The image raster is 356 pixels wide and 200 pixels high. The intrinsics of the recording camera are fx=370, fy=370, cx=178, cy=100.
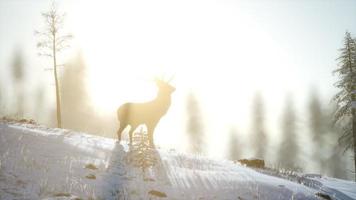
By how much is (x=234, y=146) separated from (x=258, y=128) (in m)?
10.3

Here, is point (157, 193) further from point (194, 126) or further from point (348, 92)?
point (194, 126)

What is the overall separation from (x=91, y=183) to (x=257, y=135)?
50.0 m

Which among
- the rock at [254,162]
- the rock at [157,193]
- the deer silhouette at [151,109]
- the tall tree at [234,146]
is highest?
the deer silhouette at [151,109]

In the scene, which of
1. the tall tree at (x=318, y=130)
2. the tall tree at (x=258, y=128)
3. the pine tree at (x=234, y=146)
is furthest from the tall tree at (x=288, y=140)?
the pine tree at (x=234, y=146)

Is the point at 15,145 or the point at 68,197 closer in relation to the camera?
the point at 68,197

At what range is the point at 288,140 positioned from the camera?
55938 millimetres

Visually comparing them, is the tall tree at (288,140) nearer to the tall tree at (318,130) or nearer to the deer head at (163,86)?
the tall tree at (318,130)

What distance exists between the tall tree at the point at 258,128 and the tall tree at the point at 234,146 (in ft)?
28.9

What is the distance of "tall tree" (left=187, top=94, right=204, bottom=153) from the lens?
2208 inches

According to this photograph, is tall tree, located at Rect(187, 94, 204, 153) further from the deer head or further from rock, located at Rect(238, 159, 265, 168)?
the deer head

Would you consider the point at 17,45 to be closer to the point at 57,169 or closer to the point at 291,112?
the point at 291,112

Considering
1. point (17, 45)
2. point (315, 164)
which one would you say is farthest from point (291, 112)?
point (17, 45)

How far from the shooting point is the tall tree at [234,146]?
2537 inches

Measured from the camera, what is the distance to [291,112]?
189ft
